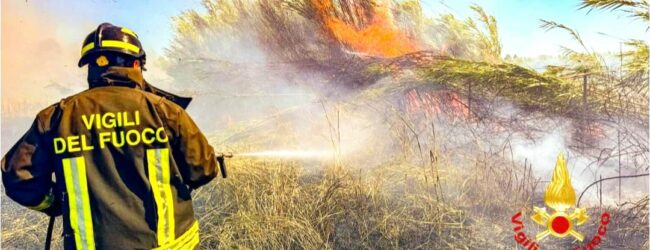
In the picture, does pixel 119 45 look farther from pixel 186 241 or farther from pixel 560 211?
pixel 560 211

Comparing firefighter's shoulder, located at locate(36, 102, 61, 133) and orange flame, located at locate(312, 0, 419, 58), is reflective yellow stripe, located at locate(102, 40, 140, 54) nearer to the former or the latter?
firefighter's shoulder, located at locate(36, 102, 61, 133)

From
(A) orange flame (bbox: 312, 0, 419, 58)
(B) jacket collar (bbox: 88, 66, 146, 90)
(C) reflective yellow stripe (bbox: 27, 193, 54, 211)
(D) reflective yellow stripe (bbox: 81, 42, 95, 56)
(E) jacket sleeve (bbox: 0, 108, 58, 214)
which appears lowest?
(C) reflective yellow stripe (bbox: 27, 193, 54, 211)

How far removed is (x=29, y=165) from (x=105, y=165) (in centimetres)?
38

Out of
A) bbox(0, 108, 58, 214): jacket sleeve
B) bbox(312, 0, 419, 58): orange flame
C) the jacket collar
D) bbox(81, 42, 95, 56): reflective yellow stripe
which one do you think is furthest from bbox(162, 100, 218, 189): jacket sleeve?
bbox(312, 0, 419, 58): orange flame

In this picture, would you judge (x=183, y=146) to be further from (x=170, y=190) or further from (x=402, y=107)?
(x=402, y=107)

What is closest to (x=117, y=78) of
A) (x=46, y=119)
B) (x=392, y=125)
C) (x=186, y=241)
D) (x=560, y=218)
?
(x=46, y=119)

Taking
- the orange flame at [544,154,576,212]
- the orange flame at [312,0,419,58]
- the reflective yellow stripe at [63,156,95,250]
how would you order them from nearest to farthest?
the reflective yellow stripe at [63,156,95,250] → the orange flame at [544,154,576,212] → the orange flame at [312,0,419,58]

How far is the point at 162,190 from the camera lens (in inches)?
89.0

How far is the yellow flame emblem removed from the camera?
3.89 m

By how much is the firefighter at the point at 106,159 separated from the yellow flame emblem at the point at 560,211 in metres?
3.20

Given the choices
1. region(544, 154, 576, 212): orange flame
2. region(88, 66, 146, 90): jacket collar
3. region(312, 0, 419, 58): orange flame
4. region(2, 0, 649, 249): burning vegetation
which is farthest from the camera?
region(312, 0, 419, 58): orange flame

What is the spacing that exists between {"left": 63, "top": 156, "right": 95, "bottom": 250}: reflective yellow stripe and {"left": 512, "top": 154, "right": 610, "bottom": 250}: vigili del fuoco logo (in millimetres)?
3441

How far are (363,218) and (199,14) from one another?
367cm

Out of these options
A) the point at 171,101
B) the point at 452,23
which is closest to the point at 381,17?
the point at 452,23
